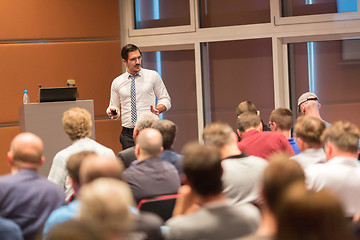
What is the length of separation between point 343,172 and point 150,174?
1.05 meters

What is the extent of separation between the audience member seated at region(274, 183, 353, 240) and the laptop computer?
3.89 metres

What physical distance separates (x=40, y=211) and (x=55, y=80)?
13.2 ft

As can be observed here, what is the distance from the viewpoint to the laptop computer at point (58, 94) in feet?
16.1

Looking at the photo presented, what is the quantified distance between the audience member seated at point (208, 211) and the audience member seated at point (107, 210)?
0.56 m

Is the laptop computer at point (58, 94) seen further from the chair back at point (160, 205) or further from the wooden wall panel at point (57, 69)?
the chair back at point (160, 205)

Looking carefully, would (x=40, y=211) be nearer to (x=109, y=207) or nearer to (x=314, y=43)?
(x=109, y=207)

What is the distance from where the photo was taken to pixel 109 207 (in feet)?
4.81

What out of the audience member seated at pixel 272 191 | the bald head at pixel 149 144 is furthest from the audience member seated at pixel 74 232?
the bald head at pixel 149 144

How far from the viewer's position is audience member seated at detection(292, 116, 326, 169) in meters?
3.25

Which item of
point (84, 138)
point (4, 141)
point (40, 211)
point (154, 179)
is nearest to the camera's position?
point (40, 211)

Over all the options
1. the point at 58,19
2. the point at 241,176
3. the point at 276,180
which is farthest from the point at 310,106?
the point at 276,180

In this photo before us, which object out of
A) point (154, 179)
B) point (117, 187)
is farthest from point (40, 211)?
point (117, 187)

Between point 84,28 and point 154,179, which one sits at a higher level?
point 84,28

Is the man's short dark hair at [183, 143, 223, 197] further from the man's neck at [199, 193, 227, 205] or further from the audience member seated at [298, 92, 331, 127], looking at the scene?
the audience member seated at [298, 92, 331, 127]
